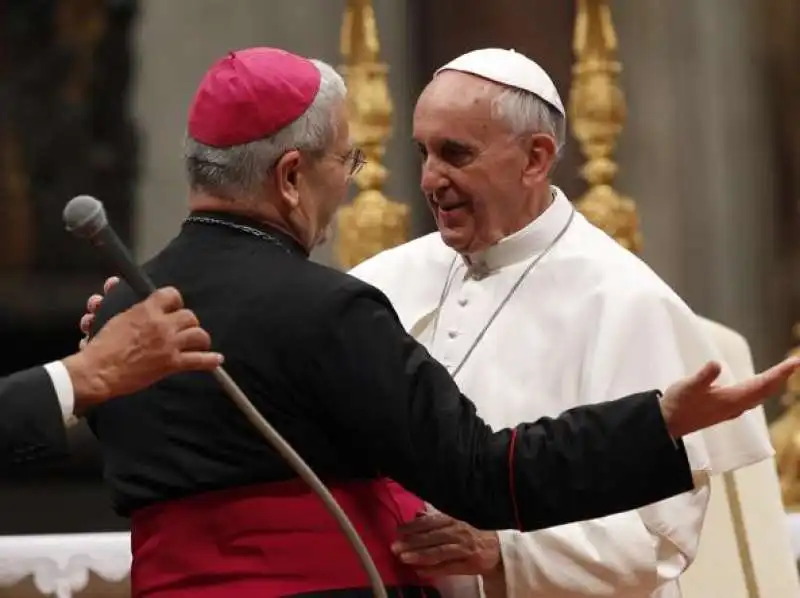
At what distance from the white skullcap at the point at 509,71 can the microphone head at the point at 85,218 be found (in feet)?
4.35

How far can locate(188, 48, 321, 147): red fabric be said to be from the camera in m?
3.44

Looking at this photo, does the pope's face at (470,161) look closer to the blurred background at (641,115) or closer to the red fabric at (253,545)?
the red fabric at (253,545)

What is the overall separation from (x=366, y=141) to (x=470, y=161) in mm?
1674

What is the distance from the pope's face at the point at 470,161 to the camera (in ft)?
13.4

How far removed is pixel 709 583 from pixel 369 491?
5.31 ft

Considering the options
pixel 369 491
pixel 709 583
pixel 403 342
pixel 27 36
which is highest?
pixel 27 36

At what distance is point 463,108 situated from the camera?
4.09 meters

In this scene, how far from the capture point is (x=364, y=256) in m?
5.63

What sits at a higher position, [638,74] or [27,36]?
[27,36]

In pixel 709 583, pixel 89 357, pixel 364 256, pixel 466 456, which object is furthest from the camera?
pixel 364 256

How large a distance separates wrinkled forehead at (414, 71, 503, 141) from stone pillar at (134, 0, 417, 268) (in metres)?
3.43

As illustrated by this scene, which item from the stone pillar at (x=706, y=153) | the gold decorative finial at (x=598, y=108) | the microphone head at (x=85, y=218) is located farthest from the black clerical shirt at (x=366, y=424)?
the stone pillar at (x=706, y=153)

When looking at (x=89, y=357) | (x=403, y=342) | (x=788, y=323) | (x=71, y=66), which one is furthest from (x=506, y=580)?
(x=71, y=66)

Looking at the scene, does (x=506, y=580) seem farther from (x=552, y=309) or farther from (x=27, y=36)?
(x=27, y=36)
